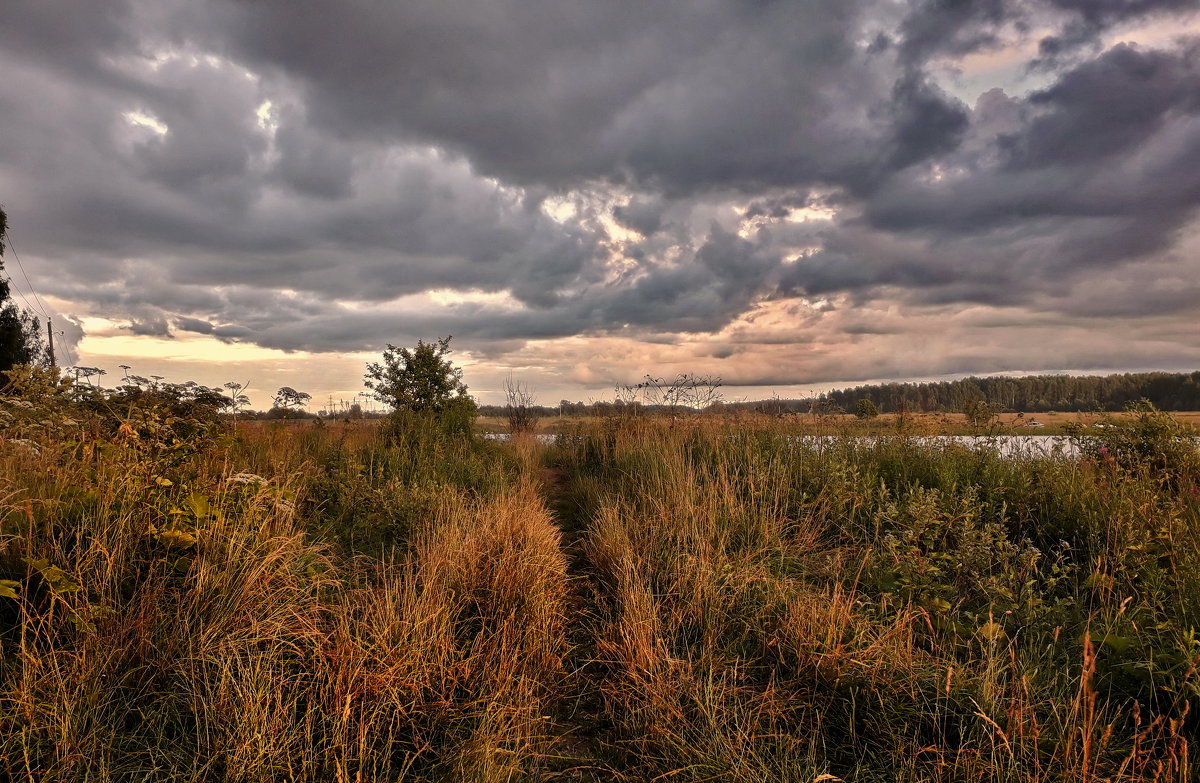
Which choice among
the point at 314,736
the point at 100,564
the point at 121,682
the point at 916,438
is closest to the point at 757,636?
the point at 314,736

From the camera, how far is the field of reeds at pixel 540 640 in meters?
2.78

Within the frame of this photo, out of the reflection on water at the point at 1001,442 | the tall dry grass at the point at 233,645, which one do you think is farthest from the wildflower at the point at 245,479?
the reflection on water at the point at 1001,442

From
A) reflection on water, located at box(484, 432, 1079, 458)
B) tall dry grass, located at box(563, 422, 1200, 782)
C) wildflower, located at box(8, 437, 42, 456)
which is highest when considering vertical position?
wildflower, located at box(8, 437, 42, 456)

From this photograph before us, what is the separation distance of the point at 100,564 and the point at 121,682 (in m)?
0.88

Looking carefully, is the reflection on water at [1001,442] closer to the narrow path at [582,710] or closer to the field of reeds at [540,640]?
the field of reeds at [540,640]

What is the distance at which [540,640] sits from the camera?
400cm

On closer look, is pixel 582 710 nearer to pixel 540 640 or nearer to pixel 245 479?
→ pixel 540 640

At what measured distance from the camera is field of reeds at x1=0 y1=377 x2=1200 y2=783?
2.78m

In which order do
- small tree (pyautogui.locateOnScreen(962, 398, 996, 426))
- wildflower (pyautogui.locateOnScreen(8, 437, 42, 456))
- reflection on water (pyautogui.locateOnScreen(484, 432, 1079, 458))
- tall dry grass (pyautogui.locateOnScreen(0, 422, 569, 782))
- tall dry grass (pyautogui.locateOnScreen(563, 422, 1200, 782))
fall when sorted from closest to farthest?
1. tall dry grass (pyautogui.locateOnScreen(0, 422, 569, 782))
2. tall dry grass (pyautogui.locateOnScreen(563, 422, 1200, 782))
3. wildflower (pyautogui.locateOnScreen(8, 437, 42, 456))
4. reflection on water (pyautogui.locateOnScreen(484, 432, 1079, 458))
5. small tree (pyautogui.locateOnScreen(962, 398, 996, 426))

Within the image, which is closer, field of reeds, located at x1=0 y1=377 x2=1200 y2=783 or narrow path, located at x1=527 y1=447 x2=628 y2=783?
field of reeds, located at x1=0 y1=377 x2=1200 y2=783

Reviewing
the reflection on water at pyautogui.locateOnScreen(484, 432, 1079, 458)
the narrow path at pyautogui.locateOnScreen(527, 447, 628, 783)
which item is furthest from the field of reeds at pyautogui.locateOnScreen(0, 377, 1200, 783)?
the reflection on water at pyautogui.locateOnScreen(484, 432, 1079, 458)

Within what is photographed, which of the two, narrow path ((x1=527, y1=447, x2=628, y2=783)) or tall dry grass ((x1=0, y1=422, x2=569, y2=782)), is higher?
tall dry grass ((x1=0, y1=422, x2=569, y2=782))

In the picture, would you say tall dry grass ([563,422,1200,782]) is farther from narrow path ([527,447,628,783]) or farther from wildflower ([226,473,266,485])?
wildflower ([226,473,266,485])

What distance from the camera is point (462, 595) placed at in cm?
434
